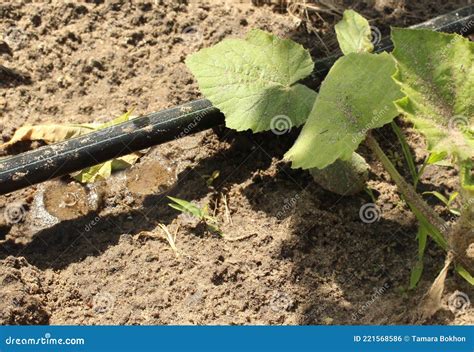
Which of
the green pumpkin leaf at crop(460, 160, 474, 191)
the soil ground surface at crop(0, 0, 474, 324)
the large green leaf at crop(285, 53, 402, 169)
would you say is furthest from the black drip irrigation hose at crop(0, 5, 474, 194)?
the green pumpkin leaf at crop(460, 160, 474, 191)

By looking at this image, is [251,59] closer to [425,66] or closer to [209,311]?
[425,66]

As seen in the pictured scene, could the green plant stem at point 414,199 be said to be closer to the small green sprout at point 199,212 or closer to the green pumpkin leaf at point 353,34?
the green pumpkin leaf at point 353,34

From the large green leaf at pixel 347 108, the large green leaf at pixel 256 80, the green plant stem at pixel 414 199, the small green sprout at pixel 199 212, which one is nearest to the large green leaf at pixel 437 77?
the large green leaf at pixel 347 108

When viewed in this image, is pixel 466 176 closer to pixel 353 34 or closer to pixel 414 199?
pixel 414 199

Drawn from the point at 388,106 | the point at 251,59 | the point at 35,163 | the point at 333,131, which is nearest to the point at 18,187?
the point at 35,163

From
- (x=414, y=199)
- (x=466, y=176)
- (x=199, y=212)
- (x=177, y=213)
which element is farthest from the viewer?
(x=177, y=213)

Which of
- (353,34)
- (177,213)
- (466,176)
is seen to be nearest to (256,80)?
(353,34)
